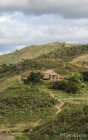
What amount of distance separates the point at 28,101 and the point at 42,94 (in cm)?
440

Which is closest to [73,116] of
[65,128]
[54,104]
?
[65,128]

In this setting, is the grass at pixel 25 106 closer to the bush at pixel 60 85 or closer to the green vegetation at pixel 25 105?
the green vegetation at pixel 25 105

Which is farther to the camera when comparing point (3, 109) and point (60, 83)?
point (60, 83)

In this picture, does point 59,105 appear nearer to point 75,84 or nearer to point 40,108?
point 40,108

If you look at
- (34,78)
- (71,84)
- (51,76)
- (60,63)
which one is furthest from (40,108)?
(60,63)

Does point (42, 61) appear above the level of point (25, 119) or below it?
above

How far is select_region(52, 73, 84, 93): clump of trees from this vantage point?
95750mm

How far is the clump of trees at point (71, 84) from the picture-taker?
9575 cm

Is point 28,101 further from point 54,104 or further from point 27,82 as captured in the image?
point 27,82

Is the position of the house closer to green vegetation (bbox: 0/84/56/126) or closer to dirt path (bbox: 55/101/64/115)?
green vegetation (bbox: 0/84/56/126)

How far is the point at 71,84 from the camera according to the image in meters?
97.2

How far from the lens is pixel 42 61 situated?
124188mm

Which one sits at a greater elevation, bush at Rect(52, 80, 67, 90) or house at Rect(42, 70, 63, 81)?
house at Rect(42, 70, 63, 81)

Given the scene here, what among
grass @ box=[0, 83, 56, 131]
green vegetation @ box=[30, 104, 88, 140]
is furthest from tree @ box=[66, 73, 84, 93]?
green vegetation @ box=[30, 104, 88, 140]
